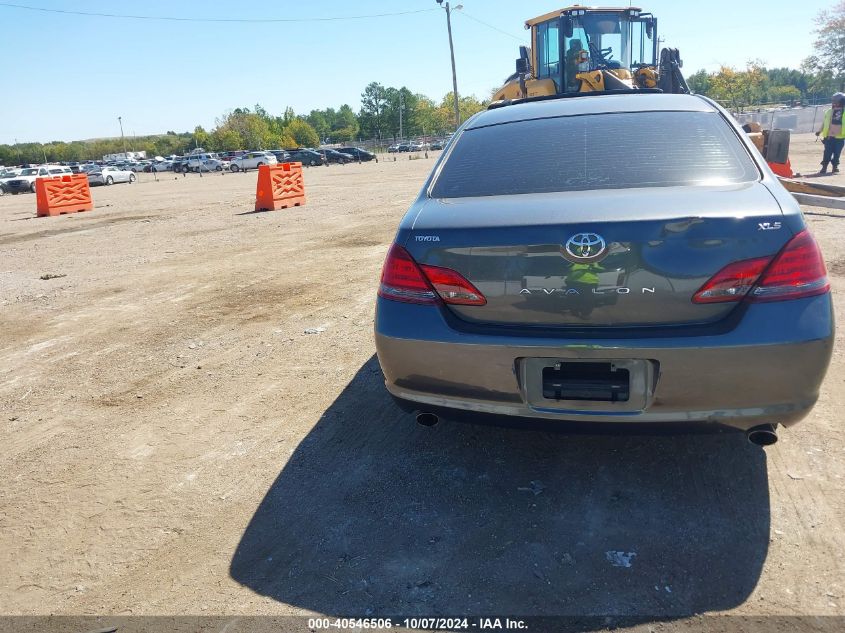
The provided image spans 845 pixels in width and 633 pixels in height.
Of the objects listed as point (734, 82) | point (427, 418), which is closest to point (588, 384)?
point (427, 418)

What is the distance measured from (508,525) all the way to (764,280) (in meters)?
1.44

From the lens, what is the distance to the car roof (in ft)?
11.3

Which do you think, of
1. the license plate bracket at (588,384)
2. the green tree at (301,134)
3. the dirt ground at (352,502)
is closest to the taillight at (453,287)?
the license plate bracket at (588,384)

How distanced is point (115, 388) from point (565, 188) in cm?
354

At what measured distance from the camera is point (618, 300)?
2455 millimetres

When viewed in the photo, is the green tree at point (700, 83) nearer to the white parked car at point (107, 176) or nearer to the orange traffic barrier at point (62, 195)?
the white parked car at point (107, 176)

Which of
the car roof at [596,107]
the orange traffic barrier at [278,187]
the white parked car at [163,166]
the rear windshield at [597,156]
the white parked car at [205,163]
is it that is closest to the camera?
the rear windshield at [597,156]

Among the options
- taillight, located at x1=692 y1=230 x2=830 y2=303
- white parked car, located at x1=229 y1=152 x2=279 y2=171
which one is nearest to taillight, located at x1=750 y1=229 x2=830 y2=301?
taillight, located at x1=692 y1=230 x2=830 y2=303

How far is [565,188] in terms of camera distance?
2.92 m

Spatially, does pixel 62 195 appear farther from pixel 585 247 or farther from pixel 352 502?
pixel 585 247

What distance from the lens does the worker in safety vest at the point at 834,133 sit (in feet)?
51.2

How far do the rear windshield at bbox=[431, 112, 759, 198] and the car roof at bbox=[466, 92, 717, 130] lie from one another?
8 cm

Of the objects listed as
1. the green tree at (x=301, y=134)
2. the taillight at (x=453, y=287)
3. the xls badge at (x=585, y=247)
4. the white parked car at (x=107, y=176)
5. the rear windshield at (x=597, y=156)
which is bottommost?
the taillight at (x=453, y=287)

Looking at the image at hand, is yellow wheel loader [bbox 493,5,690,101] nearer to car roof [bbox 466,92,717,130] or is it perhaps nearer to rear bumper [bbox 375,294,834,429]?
car roof [bbox 466,92,717,130]
